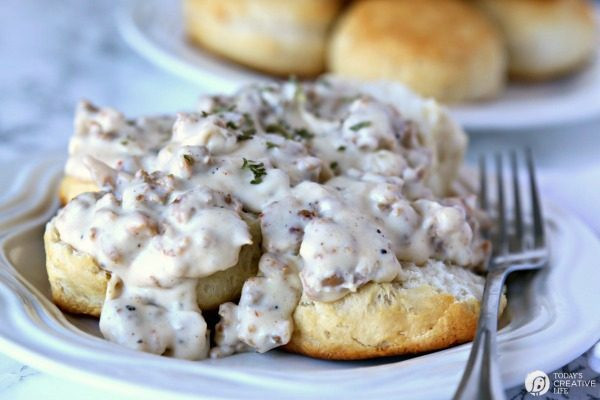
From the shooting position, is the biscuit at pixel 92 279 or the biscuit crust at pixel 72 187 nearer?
the biscuit at pixel 92 279

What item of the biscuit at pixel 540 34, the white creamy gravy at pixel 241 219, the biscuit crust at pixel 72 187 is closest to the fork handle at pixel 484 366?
the white creamy gravy at pixel 241 219

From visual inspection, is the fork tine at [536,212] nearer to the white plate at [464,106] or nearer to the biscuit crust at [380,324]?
the biscuit crust at [380,324]

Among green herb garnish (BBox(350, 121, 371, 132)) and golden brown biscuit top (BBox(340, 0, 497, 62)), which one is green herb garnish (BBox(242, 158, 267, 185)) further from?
golden brown biscuit top (BBox(340, 0, 497, 62))

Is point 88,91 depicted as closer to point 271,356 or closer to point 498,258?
point 498,258

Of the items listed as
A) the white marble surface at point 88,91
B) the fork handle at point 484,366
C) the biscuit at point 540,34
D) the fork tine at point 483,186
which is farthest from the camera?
the biscuit at point 540,34

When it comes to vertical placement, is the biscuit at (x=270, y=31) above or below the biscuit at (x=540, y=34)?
below

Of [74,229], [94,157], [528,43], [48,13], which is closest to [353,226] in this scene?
[74,229]
